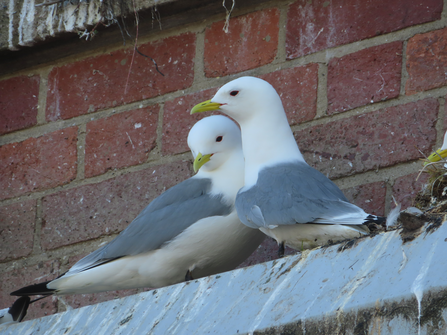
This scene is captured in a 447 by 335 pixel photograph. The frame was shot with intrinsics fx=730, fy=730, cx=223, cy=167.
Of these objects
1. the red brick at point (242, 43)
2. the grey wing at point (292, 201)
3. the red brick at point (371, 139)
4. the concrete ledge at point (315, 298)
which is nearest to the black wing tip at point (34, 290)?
the concrete ledge at point (315, 298)

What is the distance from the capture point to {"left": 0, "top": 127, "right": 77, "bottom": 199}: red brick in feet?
9.24

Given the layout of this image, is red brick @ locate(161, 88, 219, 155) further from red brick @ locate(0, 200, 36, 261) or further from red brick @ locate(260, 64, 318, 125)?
red brick @ locate(0, 200, 36, 261)

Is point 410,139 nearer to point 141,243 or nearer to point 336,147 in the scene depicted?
point 336,147

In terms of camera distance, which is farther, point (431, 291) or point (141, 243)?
point (141, 243)

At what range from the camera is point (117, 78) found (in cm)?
288

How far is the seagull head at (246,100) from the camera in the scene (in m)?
2.16

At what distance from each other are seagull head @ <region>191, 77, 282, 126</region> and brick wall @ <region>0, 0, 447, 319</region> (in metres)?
0.33

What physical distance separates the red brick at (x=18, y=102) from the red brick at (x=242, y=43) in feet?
2.55

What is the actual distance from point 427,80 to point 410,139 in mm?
202

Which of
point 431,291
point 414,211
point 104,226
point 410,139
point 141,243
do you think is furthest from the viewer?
point 104,226

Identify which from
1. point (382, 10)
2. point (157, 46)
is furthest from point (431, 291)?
point (157, 46)

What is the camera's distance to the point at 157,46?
9.34ft

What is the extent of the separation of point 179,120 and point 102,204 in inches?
16.4

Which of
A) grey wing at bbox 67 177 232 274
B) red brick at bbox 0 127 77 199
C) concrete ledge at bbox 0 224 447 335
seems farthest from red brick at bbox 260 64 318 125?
concrete ledge at bbox 0 224 447 335
